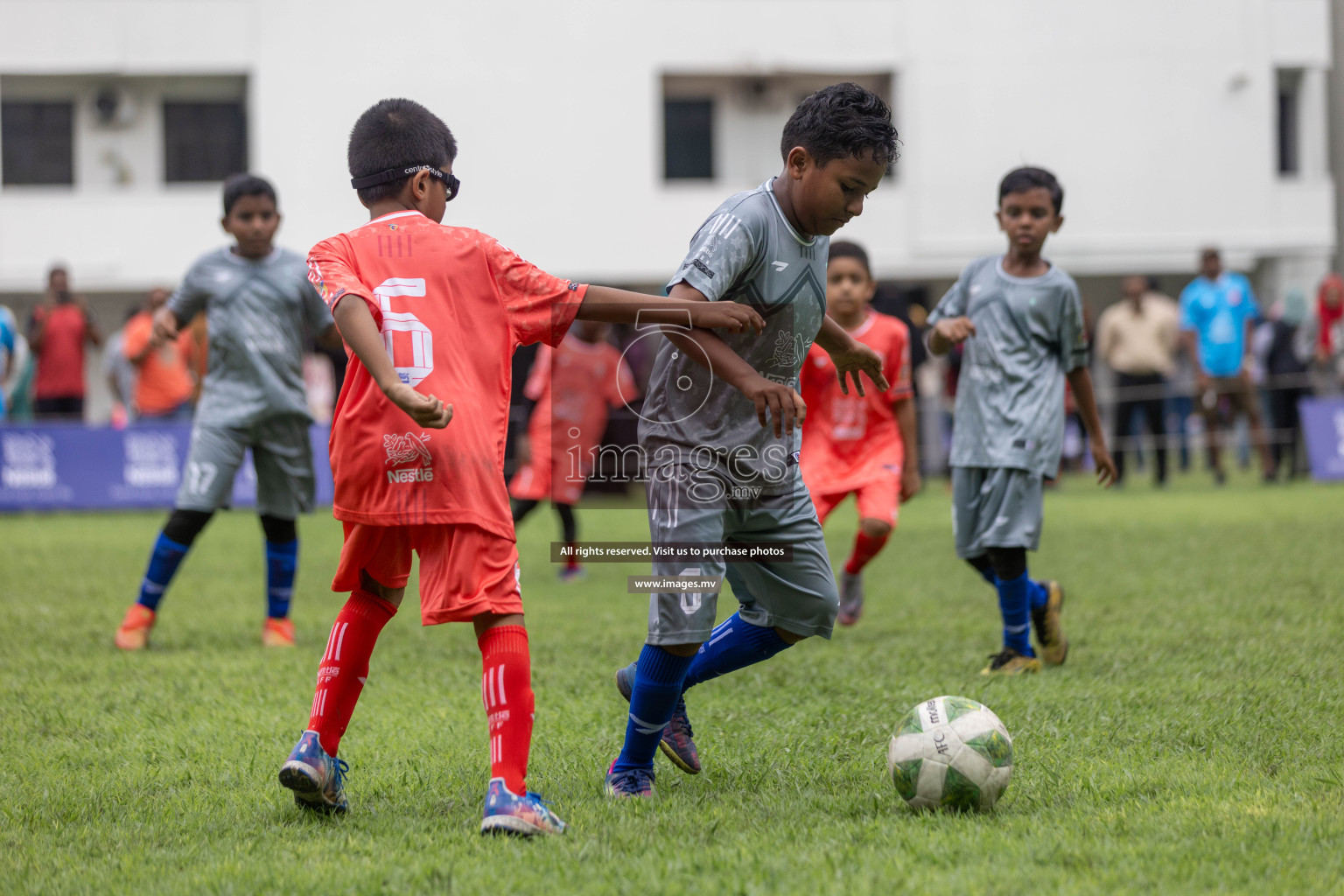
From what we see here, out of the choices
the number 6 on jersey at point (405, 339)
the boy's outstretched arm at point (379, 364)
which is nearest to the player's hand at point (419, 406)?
the boy's outstretched arm at point (379, 364)

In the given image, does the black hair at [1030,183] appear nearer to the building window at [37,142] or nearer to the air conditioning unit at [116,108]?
the air conditioning unit at [116,108]

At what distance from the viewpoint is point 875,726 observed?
4.41 meters

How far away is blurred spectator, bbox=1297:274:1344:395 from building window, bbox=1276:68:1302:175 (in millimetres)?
8840

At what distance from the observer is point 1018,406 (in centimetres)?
558

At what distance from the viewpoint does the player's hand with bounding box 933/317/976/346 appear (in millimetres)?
5340

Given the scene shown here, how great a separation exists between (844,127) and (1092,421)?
2477mm

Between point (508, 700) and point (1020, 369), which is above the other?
point (1020, 369)

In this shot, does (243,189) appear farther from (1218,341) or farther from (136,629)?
(1218,341)

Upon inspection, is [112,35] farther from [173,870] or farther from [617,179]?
[173,870]

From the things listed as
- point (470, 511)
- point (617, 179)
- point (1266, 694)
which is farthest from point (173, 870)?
point (617, 179)

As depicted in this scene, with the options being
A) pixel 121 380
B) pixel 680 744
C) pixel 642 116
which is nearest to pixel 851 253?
pixel 680 744

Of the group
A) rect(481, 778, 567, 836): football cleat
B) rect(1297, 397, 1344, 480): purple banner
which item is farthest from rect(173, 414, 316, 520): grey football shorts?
rect(1297, 397, 1344, 480): purple banner

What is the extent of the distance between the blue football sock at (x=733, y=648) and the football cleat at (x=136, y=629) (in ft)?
11.1

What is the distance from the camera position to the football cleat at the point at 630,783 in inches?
143
